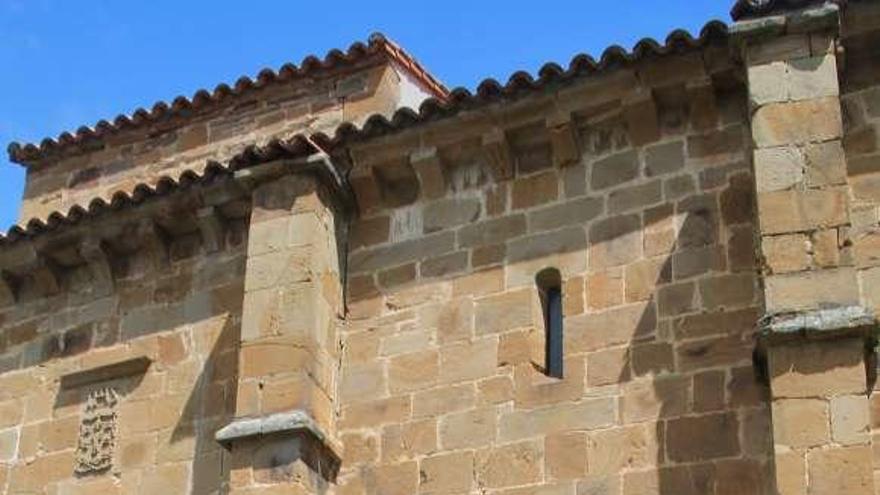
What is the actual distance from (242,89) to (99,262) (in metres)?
3.07

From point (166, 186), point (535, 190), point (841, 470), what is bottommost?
point (841, 470)

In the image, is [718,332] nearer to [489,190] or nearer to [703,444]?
[703,444]

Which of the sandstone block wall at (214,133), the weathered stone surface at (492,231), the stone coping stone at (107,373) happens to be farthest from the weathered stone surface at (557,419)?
the sandstone block wall at (214,133)

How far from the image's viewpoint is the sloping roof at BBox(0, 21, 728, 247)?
9586 millimetres

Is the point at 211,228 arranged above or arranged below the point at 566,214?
above

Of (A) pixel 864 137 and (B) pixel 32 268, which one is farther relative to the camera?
(B) pixel 32 268

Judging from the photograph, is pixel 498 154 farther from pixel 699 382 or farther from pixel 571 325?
pixel 699 382

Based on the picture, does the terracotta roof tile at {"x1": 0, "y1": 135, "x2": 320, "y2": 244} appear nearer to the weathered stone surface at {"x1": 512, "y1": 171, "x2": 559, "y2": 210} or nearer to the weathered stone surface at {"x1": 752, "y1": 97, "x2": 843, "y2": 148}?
the weathered stone surface at {"x1": 512, "y1": 171, "x2": 559, "y2": 210}

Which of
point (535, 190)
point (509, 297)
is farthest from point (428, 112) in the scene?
point (509, 297)

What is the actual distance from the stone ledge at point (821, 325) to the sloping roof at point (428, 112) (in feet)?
6.80

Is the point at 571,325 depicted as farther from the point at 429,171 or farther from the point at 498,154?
the point at 429,171

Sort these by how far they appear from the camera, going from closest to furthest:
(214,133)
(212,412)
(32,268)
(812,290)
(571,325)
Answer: (812,290)
(571,325)
(212,412)
(32,268)
(214,133)

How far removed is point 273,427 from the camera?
9.41 m

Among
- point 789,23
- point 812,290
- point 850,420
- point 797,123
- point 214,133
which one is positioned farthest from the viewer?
point 214,133
